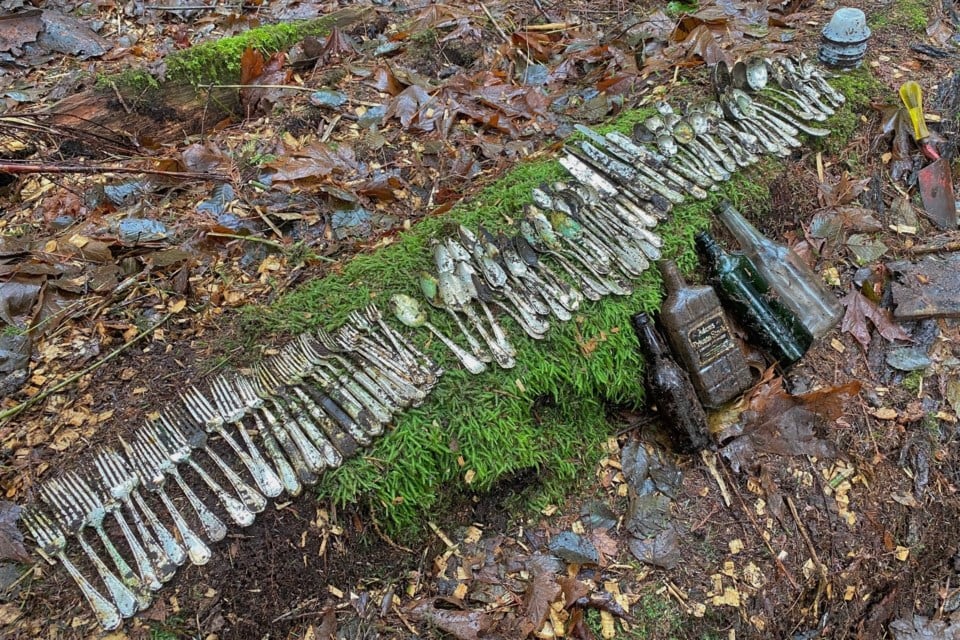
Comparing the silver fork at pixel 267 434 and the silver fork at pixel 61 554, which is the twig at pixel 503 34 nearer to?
the silver fork at pixel 267 434

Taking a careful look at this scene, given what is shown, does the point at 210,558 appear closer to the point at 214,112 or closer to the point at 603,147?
the point at 603,147

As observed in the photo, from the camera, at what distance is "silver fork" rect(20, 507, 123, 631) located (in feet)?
6.35

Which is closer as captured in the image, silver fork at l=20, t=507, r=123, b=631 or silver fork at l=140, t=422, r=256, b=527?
silver fork at l=20, t=507, r=123, b=631

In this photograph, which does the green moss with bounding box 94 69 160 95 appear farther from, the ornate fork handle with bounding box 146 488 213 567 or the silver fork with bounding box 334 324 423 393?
the ornate fork handle with bounding box 146 488 213 567

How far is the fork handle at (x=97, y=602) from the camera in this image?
1928 millimetres

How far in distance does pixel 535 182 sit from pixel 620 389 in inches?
42.8

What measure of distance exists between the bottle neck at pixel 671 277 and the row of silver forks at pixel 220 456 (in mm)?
1068

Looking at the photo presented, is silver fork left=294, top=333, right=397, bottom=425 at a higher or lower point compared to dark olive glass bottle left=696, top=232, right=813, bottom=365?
higher

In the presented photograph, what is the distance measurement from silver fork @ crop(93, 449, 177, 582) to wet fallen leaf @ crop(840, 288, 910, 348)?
302 cm

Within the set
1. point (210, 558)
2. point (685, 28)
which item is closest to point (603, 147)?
point (685, 28)

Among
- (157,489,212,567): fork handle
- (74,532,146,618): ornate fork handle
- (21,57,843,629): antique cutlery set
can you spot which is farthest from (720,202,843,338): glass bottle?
(74,532,146,618): ornate fork handle

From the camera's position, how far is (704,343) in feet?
8.78

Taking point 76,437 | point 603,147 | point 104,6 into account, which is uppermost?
point 104,6

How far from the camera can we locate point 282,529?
217cm
